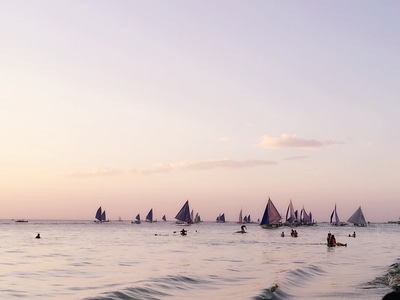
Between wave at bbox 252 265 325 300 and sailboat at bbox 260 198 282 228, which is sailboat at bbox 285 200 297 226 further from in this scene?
wave at bbox 252 265 325 300

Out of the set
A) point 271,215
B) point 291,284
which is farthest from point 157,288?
point 271,215

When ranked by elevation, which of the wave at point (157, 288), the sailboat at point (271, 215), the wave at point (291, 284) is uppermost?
the sailboat at point (271, 215)

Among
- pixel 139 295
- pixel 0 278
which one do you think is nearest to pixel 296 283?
pixel 139 295

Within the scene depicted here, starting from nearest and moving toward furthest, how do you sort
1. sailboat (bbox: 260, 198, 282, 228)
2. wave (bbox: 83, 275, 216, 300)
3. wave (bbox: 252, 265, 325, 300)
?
1. wave (bbox: 252, 265, 325, 300)
2. wave (bbox: 83, 275, 216, 300)
3. sailboat (bbox: 260, 198, 282, 228)

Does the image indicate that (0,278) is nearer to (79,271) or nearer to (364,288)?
(79,271)

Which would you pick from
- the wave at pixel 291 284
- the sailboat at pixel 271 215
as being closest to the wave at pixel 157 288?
the wave at pixel 291 284

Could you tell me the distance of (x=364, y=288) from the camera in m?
27.6

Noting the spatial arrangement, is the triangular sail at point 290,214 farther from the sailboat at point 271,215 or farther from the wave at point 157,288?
the wave at point 157,288

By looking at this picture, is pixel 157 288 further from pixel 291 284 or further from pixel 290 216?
pixel 290 216

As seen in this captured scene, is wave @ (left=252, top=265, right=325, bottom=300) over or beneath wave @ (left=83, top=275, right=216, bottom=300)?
over

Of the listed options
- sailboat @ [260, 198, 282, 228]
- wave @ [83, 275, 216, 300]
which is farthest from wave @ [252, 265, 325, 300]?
sailboat @ [260, 198, 282, 228]

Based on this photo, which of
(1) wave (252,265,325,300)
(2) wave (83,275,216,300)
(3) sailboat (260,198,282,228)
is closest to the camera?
(1) wave (252,265,325,300)

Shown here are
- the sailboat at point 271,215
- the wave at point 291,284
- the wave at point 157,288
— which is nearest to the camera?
the wave at point 291,284

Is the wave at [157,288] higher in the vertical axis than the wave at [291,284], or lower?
lower
